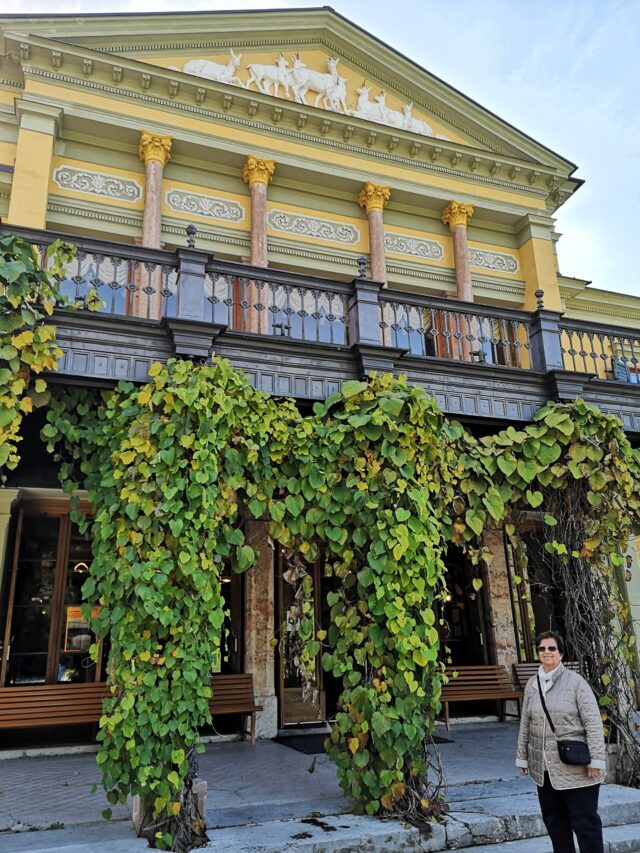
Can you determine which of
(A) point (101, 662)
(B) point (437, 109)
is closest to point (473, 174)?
(B) point (437, 109)


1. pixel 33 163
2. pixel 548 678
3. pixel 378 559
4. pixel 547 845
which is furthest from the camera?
pixel 33 163

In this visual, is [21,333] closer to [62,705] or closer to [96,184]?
[62,705]

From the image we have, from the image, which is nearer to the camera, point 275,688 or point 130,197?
point 275,688

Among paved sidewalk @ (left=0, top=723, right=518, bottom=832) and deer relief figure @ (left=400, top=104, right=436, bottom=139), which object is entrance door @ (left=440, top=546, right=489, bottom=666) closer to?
paved sidewalk @ (left=0, top=723, right=518, bottom=832)

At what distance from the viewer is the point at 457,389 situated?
7.73 m

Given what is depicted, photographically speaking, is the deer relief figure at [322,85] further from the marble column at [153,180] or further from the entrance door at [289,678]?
the entrance door at [289,678]

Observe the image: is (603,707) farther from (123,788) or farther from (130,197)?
(130,197)

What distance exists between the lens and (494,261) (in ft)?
47.1

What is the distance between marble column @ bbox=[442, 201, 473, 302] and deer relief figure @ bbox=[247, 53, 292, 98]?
13.4 feet

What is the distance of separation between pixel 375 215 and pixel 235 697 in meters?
9.30

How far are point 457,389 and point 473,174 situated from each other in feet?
27.1

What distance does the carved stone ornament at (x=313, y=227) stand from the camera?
41.9 feet

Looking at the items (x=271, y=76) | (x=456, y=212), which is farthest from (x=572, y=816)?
(x=271, y=76)

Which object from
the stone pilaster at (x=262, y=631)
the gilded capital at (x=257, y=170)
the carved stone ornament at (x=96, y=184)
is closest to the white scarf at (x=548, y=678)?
the stone pilaster at (x=262, y=631)
